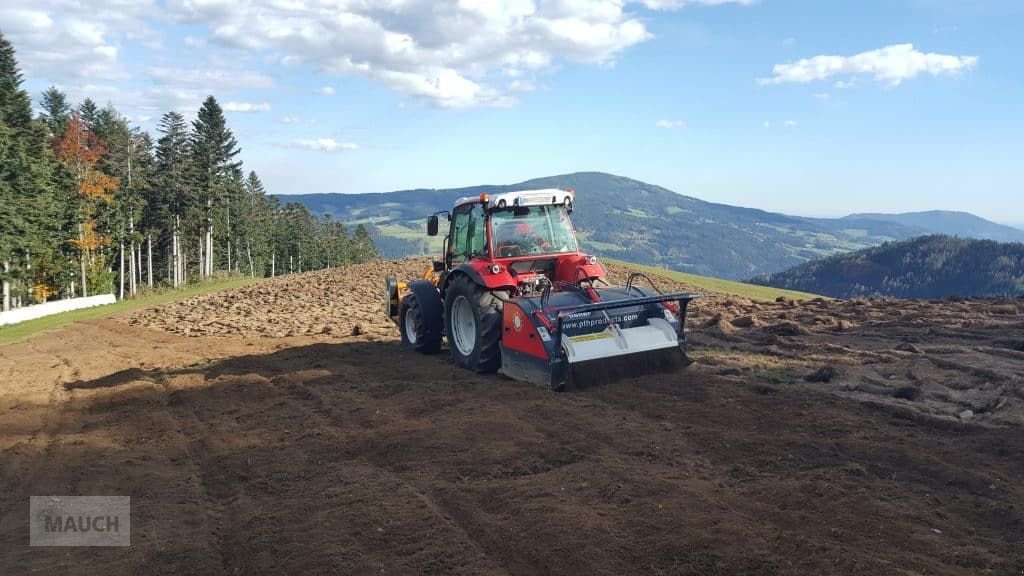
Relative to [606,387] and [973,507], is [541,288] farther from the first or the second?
[973,507]

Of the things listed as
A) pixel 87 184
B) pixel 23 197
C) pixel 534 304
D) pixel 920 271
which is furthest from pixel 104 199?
pixel 920 271

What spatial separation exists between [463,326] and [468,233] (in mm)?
1594

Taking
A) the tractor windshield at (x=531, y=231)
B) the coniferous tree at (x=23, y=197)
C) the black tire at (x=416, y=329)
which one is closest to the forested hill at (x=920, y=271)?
the coniferous tree at (x=23, y=197)

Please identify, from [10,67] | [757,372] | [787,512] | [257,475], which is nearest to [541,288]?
[757,372]

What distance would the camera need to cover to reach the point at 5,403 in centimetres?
1023

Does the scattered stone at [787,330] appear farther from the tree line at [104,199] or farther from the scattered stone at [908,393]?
the tree line at [104,199]

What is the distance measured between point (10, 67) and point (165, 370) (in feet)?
141

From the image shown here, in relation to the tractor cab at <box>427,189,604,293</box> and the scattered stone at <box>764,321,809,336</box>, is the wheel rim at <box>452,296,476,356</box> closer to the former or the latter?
the tractor cab at <box>427,189,604,293</box>

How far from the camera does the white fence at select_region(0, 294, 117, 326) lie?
26.3 meters

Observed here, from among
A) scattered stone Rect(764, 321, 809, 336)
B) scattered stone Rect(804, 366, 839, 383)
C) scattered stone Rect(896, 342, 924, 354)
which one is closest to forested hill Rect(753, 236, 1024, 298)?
scattered stone Rect(764, 321, 809, 336)

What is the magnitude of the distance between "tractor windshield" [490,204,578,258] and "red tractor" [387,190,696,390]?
2cm

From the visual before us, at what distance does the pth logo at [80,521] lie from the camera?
5.13 metres

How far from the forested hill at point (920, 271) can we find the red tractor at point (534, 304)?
89519mm

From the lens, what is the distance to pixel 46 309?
28.6 m
